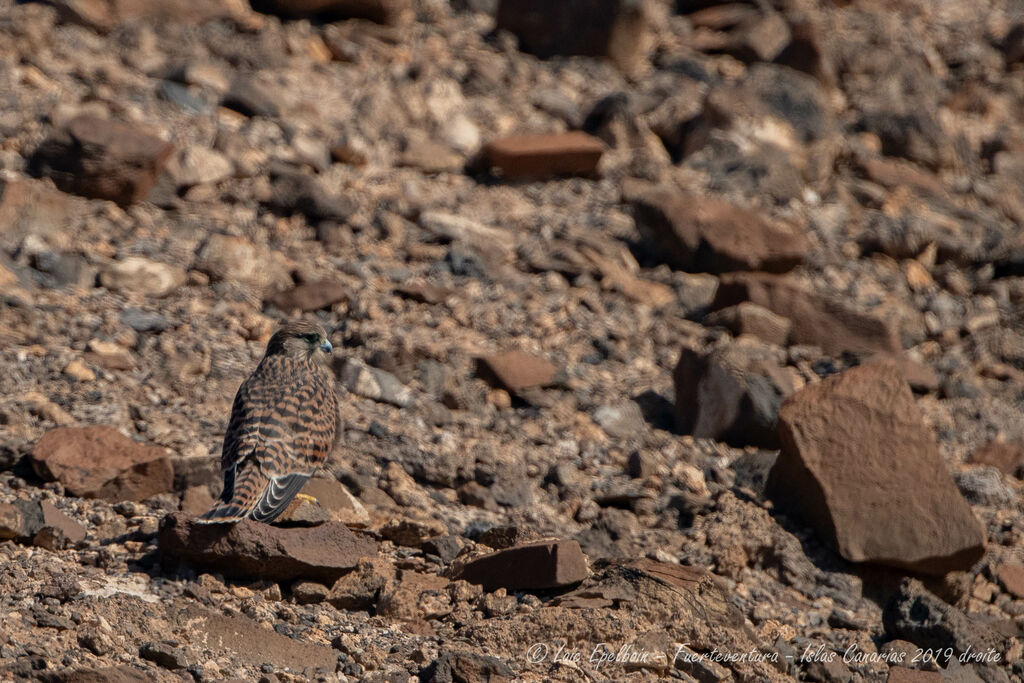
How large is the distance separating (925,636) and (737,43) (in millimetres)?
7745

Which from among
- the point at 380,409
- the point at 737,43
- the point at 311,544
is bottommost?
the point at 380,409

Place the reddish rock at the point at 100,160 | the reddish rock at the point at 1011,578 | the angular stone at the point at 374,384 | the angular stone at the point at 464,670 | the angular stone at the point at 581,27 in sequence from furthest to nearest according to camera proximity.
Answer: the angular stone at the point at 581,27 → the reddish rock at the point at 100,160 → the angular stone at the point at 374,384 → the reddish rock at the point at 1011,578 → the angular stone at the point at 464,670

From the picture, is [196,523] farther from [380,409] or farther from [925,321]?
[925,321]

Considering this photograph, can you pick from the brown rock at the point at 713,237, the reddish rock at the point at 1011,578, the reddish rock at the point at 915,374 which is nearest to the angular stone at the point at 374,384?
the brown rock at the point at 713,237

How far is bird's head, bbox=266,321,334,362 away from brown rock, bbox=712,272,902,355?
133 inches

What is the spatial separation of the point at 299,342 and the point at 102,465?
1.12m

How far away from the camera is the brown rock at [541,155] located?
9573mm

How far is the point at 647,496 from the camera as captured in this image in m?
6.44

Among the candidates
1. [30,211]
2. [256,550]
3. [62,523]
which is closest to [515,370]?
[256,550]

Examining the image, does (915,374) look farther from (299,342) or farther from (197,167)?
(197,167)

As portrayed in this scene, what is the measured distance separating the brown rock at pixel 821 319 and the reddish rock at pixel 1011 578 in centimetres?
221

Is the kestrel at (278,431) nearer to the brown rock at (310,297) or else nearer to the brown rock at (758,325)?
the brown rock at (310,297)


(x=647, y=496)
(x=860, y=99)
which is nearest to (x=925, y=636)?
(x=647, y=496)

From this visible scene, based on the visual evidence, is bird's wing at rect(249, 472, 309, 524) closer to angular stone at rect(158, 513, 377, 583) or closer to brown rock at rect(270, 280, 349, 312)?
angular stone at rect(158, 513, 377, 583)
